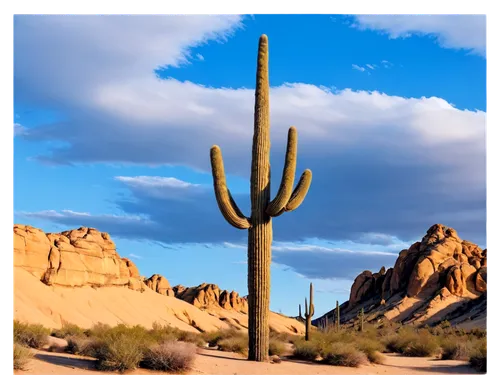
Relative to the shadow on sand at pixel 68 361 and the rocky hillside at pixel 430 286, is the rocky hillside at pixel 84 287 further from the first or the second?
the shadow on sand at pixel 68 361

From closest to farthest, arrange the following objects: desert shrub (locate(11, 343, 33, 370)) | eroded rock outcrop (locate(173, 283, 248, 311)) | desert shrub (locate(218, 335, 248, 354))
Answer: desert shrub (locate(11, 343, 33, 370))
desert shrub (locate(218, 335, 248, 354))
eroded rock outcrop (locate(173, 283, 248, 311))

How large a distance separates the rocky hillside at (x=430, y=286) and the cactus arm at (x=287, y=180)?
41.7 meters

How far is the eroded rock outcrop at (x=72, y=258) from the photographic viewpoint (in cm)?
4853

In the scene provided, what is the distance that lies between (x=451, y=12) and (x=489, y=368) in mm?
6356

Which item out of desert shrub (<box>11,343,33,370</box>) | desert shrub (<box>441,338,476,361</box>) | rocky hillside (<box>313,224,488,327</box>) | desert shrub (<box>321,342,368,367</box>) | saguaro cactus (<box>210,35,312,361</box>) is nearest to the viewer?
desert shrub (<box>11,343,33,370</box>)

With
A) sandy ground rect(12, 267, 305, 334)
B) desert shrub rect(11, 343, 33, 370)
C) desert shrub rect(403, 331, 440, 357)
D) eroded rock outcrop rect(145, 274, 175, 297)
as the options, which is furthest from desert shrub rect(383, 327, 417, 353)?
eroded rock outcrop rect(145, 274, 175, 297)

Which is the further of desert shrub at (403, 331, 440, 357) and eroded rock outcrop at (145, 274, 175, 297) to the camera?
eroded rock outcrop at (145, 274, 175, 297)

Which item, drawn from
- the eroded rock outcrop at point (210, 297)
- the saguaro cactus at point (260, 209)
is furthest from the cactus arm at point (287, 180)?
the eroded rock outcrop at point (210, 297)

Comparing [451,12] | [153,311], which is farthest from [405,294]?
[451,12]

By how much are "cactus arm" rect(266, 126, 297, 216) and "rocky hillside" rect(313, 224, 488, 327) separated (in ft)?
137

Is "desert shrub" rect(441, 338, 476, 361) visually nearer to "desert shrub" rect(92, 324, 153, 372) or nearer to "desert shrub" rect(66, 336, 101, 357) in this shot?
"desert shrub" rect(92, 324, 153, 372)

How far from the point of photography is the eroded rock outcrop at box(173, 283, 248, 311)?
255 feet
